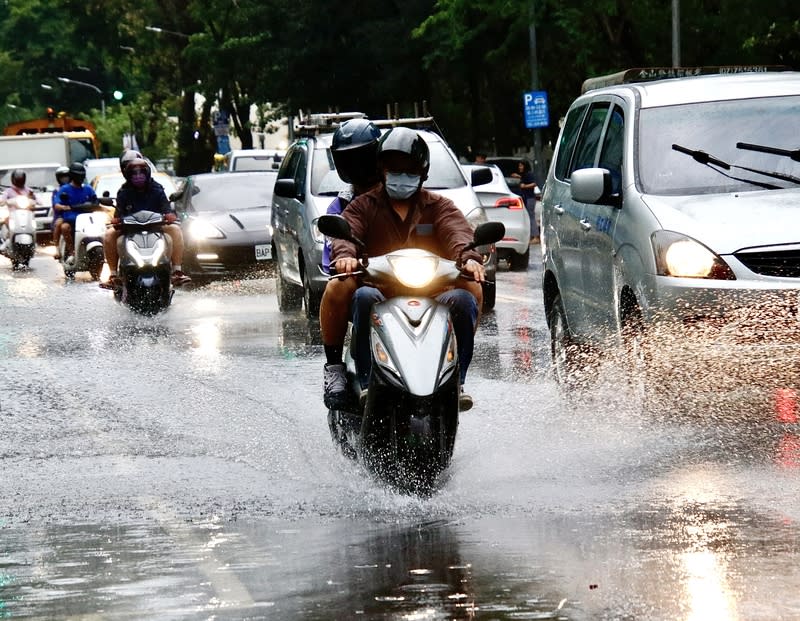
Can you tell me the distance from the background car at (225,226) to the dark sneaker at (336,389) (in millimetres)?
14538

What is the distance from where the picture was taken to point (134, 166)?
61.2 ft

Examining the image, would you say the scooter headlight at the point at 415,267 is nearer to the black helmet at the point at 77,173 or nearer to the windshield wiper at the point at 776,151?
the windshield wiper at the point at 776,151

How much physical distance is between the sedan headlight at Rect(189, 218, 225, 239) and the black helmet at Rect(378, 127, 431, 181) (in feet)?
51.9

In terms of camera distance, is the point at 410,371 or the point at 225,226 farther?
the point at 225,226

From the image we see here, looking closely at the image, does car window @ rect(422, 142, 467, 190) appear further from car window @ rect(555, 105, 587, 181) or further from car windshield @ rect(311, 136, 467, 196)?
car window @ rect(555, 105, 587, 181)

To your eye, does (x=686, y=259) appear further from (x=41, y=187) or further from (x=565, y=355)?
(x=41, y=187)

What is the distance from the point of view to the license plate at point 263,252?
906 inches

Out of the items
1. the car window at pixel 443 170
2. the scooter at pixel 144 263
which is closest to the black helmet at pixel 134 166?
the scooter at pixel 144 263

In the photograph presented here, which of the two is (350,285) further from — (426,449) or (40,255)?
(40,255)

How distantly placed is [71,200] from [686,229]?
17.2m

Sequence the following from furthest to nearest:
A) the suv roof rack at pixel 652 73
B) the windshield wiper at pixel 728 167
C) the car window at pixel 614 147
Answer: the suv roof rack at pixel 652 73 → the car window at pixel 614 147 → the windshield wiper at pixel 728 167

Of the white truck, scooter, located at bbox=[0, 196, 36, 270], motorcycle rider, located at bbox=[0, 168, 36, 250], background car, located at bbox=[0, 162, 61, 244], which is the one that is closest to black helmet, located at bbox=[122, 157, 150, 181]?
scooter, located at bbox=[0, 196, 36, 270]

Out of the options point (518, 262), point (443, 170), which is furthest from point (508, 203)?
point (443, 170)

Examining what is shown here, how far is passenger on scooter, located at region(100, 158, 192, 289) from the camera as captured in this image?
18711 millimetres
